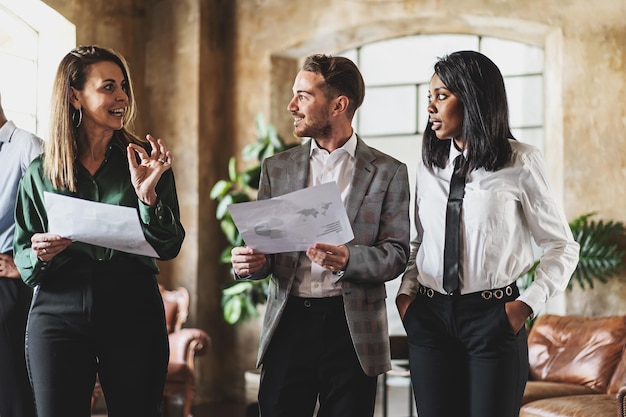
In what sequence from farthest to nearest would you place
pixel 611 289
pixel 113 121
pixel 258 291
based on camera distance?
pixel 258 291 < pixel 611 289 < pixel 113 121

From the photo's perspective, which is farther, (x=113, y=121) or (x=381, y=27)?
(x=381, y=27)

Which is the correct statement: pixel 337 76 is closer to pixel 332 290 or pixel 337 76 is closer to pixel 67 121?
pixel 332 290

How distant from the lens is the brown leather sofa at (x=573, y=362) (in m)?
4.97

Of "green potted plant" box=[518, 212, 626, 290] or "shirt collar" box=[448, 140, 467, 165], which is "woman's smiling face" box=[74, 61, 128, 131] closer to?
"shirt collar" box=[448, 140, 467, 165]

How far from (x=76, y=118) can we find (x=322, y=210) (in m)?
0.84

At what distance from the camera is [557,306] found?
6.53 m

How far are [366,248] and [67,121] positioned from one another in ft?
3.15

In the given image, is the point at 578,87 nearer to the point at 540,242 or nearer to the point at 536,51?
the point at 536,51

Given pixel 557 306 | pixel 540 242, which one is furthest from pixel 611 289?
pixel 540 242

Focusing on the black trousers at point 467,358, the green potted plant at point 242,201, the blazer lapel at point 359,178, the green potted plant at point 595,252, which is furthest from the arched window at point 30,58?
the black trousers at point 467,358

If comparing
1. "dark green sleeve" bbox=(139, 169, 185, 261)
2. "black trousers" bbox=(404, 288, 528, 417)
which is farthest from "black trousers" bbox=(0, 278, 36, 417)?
"black trousers" bbox=(404, 288, 528, 417)

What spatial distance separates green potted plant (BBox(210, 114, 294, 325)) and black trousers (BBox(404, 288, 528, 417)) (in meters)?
4.10

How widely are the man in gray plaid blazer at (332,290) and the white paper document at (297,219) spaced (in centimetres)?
8

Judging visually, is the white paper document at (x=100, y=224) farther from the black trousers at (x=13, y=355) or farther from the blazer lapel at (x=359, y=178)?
the black trousers at (x=13, y=355)
